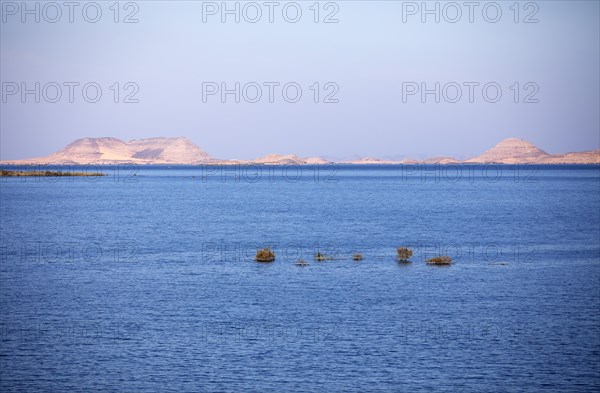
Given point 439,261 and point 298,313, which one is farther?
point 439,261

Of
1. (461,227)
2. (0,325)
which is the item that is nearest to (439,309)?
(0,325)

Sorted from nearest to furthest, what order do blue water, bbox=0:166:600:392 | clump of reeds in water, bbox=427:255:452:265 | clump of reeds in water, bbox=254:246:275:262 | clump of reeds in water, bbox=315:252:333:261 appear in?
blue water, bbox=0:166:600:392, clump of reeds in water, bbox=427:255:452:265, clump of reeds in water, bbox=254:246:275:262, clump of reeds in water, bbox=315:252:333:261

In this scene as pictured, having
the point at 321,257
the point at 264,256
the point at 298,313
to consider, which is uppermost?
the point at 264,256

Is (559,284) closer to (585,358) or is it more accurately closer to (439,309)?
(439,309)

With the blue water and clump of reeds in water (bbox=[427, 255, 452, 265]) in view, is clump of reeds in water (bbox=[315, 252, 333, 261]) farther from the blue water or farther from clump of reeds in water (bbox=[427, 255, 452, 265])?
clump of reeds in water (bbox=[427, 255, 452, 265])

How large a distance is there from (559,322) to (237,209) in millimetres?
74709

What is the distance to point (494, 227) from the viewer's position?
76.1 meters

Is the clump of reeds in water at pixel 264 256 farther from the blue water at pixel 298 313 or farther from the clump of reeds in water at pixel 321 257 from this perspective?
the clump of reeds in water at pixel 321 257

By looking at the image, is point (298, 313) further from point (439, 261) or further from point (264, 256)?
point (439, 261)

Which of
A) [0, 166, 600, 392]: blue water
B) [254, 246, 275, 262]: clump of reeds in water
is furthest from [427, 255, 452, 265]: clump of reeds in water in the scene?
[254, 246, 275, 262]: clump of reeds in water

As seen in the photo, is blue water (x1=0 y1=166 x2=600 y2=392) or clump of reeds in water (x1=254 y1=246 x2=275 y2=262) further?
clump of reeds in water (x1=254 y1=246 x2=275 y2=262)

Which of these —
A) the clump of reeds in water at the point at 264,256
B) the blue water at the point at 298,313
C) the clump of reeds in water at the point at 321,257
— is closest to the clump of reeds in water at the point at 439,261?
the blue water at the point at 298,313

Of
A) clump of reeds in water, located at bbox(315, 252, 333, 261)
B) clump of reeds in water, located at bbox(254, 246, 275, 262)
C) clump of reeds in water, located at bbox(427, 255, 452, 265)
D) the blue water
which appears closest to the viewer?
the blue water

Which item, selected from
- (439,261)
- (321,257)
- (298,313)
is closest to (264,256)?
(321,257)
